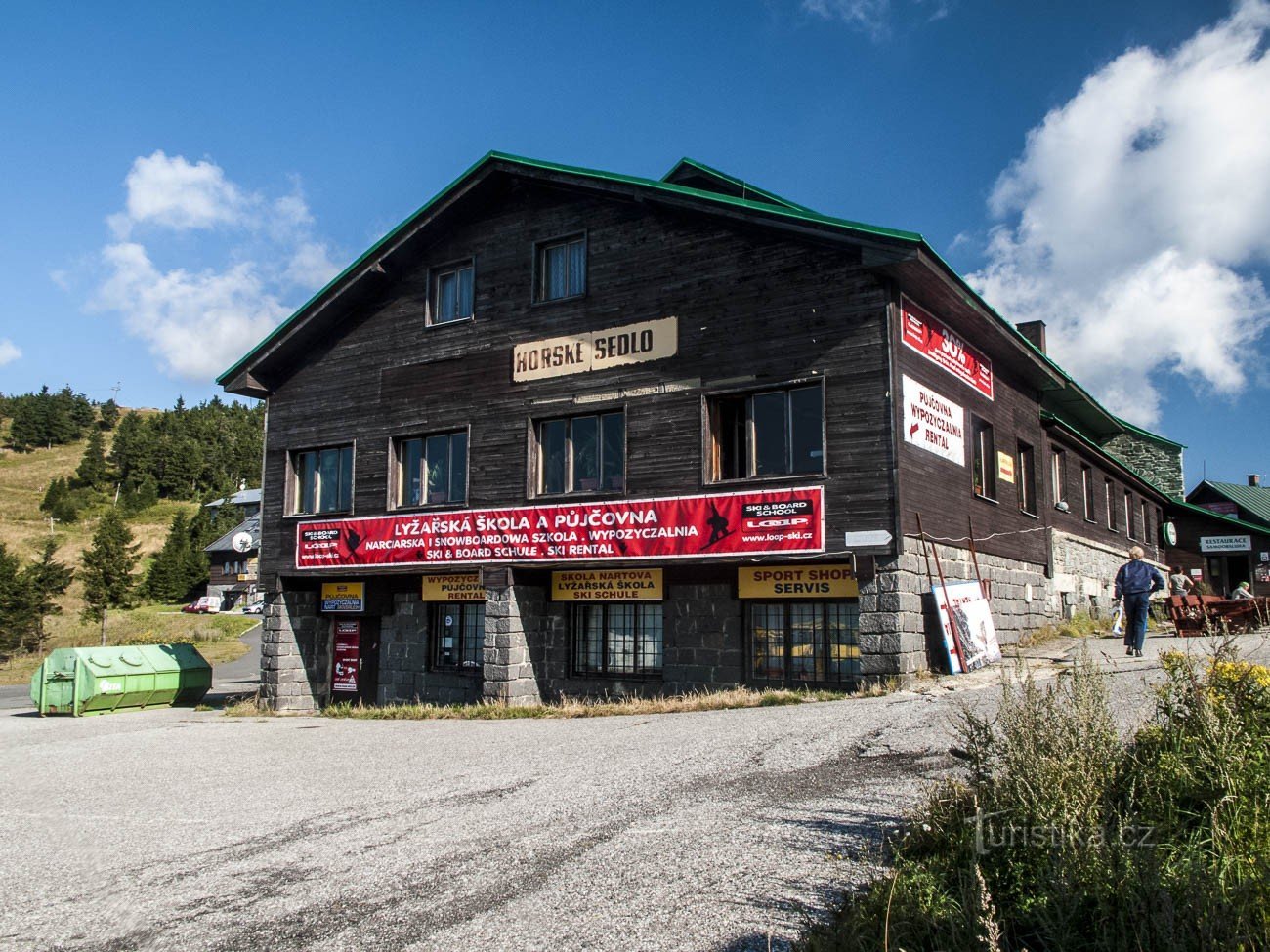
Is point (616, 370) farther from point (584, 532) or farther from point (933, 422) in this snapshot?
point (933, 422)

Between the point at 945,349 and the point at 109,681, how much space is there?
18.2 metres

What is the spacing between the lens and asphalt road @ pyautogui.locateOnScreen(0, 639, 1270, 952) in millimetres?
5980

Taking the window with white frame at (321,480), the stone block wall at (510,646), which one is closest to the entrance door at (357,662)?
the window with white frame at (321,480)

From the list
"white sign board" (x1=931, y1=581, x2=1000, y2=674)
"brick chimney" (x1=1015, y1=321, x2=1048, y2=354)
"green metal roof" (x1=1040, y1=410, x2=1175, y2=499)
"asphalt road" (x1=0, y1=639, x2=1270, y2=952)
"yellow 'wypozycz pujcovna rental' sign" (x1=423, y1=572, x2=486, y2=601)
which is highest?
"brick chimney" (x1=1015, y1=321, x2=1048, y2=354)

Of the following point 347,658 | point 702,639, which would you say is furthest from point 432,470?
point 702,639

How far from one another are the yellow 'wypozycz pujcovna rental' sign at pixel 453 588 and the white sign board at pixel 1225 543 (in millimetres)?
28741

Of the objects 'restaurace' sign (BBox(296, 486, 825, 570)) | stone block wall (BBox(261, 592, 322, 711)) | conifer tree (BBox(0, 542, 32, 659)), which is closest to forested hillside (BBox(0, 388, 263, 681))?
conifer tree (BBox(0, 542, 32, 659))

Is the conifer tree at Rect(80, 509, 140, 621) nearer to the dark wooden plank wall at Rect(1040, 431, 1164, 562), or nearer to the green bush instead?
the dark wooden plank wall at Rect(1040, 431, 1164, 562)

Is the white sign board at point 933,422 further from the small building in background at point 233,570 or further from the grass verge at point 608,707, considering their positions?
the small building in background at point 233,570

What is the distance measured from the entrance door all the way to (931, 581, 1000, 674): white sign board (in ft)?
41.4

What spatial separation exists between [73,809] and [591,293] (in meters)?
12.1

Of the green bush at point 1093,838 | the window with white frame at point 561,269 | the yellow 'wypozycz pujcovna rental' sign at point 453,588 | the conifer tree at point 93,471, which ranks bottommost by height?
the green bush at point 1093,838

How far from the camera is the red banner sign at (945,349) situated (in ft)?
55.8

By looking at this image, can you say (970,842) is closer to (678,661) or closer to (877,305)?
(877,305)
